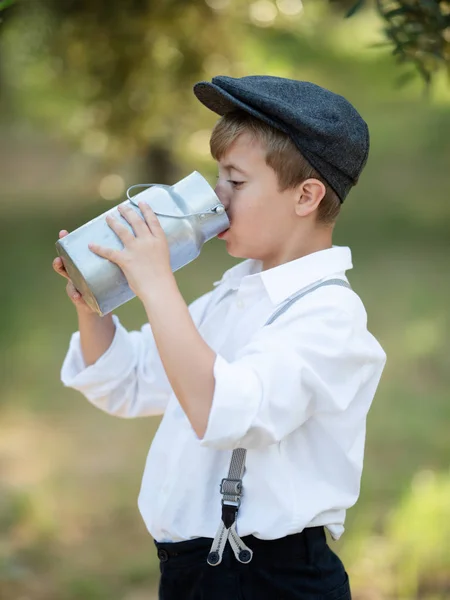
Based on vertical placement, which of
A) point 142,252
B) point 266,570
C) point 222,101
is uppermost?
point 222,101

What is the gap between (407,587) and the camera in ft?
9.52


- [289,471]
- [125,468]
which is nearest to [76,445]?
[125,468]

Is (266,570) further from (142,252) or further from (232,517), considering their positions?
(142,252)

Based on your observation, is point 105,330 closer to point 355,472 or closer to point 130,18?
point 355,472

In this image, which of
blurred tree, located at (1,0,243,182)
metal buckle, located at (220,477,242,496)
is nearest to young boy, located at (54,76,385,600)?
metal buckle, located at (220,477,242,496)

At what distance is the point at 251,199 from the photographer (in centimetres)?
159

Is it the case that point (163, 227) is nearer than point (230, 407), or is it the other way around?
point (230, 407)

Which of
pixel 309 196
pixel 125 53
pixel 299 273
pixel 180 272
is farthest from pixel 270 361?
pixel 180 272

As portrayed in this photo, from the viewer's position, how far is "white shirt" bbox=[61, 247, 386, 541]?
4.56 ft

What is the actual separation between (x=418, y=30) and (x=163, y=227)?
92 cm

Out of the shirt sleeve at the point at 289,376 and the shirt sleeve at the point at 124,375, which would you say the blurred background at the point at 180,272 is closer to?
the shirt sleeve at the point at 289,376

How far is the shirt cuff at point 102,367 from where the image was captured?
6.15 feet

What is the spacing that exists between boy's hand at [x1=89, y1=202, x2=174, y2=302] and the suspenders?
244 millimetres

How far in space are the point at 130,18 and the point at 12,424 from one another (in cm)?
247
